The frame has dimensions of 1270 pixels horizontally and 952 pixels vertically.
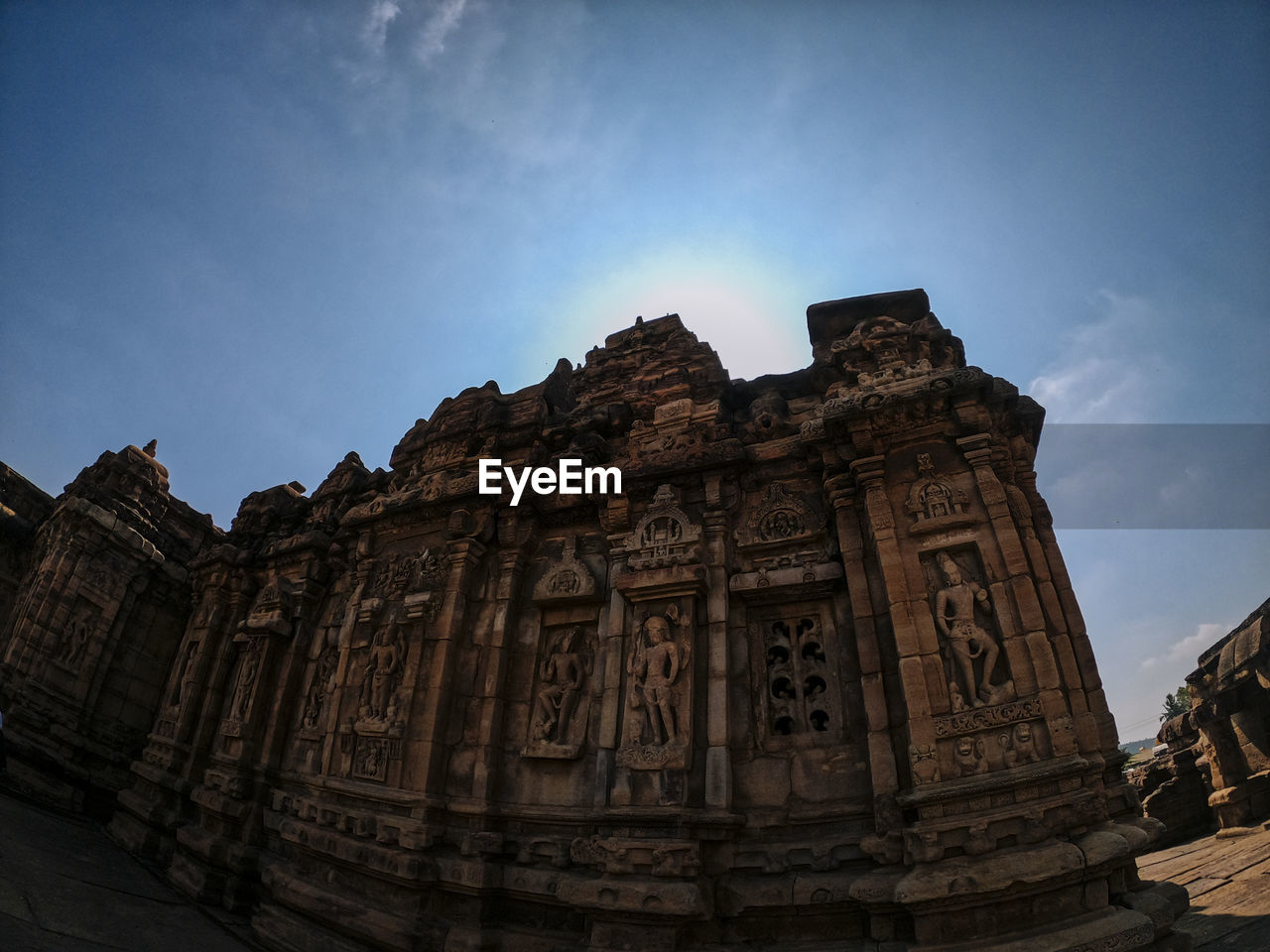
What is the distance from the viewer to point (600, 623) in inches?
313

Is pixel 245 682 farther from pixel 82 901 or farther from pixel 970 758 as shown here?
pixel 970 758

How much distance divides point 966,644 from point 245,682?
11.8 meters

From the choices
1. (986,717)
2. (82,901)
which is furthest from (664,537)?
(82,901)

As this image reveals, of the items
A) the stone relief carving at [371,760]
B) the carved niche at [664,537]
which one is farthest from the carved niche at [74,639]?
the carved niche at [664,537]

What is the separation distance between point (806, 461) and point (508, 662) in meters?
4.89

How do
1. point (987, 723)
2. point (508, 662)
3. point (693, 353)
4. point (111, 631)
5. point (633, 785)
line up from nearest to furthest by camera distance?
point (987, 723), point (633, 785), point (508, 662), point (693, 353), point (111, 631)

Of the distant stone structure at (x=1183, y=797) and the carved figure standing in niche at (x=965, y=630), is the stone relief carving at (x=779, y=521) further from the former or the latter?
the distant stone structure at (x=1183, y=797)

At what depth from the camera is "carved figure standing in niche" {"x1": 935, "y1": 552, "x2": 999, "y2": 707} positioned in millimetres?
5547

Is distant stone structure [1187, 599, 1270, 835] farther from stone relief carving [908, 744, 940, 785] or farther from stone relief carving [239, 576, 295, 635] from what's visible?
stone relief carving [239, 576, 295, 635]

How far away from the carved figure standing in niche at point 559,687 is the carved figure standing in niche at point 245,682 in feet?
20.7

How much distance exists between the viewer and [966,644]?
568 centimetres

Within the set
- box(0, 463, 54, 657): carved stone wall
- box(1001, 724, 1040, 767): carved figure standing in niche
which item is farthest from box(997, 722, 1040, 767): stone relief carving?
box(0, 463, 54, 657): carved stone wall

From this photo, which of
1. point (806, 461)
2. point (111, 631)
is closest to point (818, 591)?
point (806, 461)

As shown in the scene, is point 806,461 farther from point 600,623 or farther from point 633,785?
point 633,785
